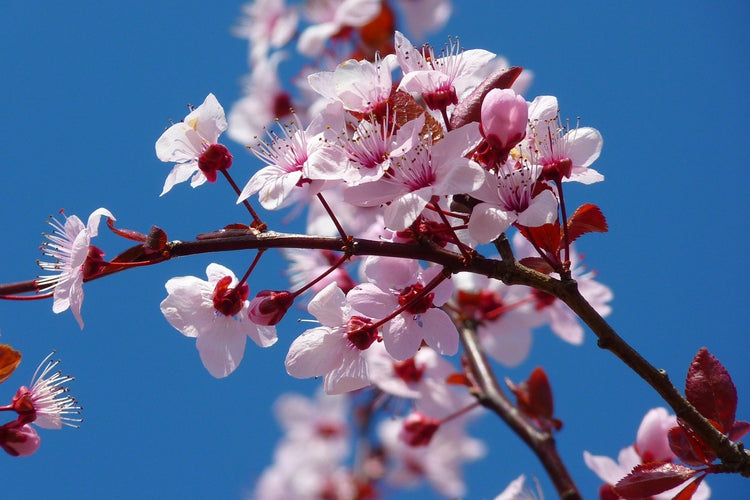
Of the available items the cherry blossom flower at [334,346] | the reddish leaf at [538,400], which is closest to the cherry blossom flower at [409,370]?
the reddish leaf at [538,400]

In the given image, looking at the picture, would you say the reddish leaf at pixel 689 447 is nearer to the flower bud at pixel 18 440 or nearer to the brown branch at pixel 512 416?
the brown branch at pixel 512 416

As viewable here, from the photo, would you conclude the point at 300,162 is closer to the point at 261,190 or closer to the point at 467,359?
the point at 261,190

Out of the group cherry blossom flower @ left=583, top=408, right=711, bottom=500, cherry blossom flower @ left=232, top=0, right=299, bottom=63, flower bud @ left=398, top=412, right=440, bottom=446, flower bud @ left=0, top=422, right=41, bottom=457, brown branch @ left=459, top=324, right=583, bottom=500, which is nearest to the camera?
flower bud @ left=0, top=422, right=41, bottom=457

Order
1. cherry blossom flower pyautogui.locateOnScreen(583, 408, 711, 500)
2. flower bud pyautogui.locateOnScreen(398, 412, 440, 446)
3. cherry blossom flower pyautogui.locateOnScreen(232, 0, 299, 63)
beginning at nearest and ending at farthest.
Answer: cherry blossom flower pyautogui.locateOnScreen(583, 408, 711, 500) → flower bud pyautogui.locateOnScreen(398, 412, 440, 446) → cherry blossom flower pyautogui.locateOnScreen(232, 0, 299, 63)

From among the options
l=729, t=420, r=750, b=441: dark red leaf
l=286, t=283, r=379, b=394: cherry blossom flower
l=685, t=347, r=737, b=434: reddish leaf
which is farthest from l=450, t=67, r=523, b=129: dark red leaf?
l=729, t=420, r=750, b=441: dark red leaf

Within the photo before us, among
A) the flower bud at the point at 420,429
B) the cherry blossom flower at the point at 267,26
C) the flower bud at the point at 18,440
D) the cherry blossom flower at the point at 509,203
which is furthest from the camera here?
the cherry blossom flower at the point at 267,26

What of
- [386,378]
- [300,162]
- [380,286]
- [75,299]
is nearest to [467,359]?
[386,378]

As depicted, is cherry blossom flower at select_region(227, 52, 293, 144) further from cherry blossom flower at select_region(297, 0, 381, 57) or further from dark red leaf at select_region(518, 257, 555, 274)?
dark red leaf at select_region(518, 257, 555, 274)
